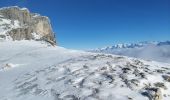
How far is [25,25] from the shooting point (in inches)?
2972

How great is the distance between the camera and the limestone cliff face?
68.4 m

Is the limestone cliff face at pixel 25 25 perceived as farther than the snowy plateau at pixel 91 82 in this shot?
Yes

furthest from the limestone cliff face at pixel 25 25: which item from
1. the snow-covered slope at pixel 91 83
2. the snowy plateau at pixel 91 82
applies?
the snow-covered slope at pixel 91 83

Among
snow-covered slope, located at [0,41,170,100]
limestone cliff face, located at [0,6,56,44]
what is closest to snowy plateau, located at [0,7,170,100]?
snow-covered slope, located at [0,41,170,100]

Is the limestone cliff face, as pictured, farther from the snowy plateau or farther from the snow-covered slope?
the snow-covered slope

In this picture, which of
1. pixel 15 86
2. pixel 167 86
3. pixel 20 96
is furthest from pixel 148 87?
pixel 15 86

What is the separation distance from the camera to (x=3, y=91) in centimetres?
2178

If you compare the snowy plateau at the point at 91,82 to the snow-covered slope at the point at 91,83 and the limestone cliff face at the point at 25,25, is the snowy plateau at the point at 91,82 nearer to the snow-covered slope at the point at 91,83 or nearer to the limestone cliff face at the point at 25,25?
the snow-covered slope at the point at 91,83

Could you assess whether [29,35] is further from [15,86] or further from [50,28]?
[15,86]

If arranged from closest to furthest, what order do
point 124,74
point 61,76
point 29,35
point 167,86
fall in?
1. point 167,86
2. point 124,74
3. point 61,76
4. point 29,35

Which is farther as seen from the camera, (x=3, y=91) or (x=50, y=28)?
(x=50, y=28)

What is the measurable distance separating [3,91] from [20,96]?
2841mm

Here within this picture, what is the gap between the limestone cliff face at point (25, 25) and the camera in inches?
2694

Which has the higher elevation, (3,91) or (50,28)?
(50,28)
